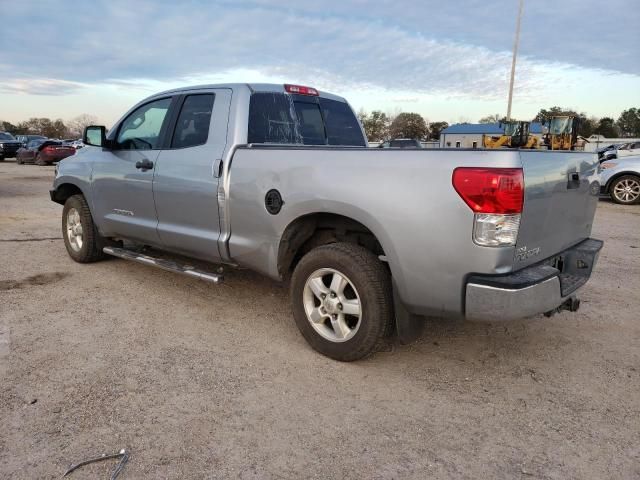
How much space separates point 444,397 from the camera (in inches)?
120

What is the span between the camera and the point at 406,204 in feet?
9.48

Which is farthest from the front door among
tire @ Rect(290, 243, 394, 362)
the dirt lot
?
tire @ Rect(290, 243, 394, 362)

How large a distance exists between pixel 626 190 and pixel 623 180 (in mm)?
266

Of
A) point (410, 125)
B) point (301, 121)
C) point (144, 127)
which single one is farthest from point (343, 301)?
point (410, 125)

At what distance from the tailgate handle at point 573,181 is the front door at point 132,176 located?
11.1ft

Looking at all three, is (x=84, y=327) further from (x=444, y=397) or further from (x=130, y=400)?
(x=444, y=397)

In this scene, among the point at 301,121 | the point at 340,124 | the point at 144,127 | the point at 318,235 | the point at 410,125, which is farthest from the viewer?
the point at 410,125

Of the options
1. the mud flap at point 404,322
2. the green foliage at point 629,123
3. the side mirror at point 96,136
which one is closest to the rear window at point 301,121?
the mud flap at point 404,322

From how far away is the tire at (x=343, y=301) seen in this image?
3.17m

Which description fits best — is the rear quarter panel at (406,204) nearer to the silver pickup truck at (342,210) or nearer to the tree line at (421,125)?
the silver pickup truck at (342,210)

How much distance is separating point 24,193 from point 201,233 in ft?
37.5

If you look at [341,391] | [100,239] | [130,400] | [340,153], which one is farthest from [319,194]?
[100,239]

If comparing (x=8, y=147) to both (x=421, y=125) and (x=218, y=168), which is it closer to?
(x=218, y=168)

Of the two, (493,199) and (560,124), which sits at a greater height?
(560,124)
